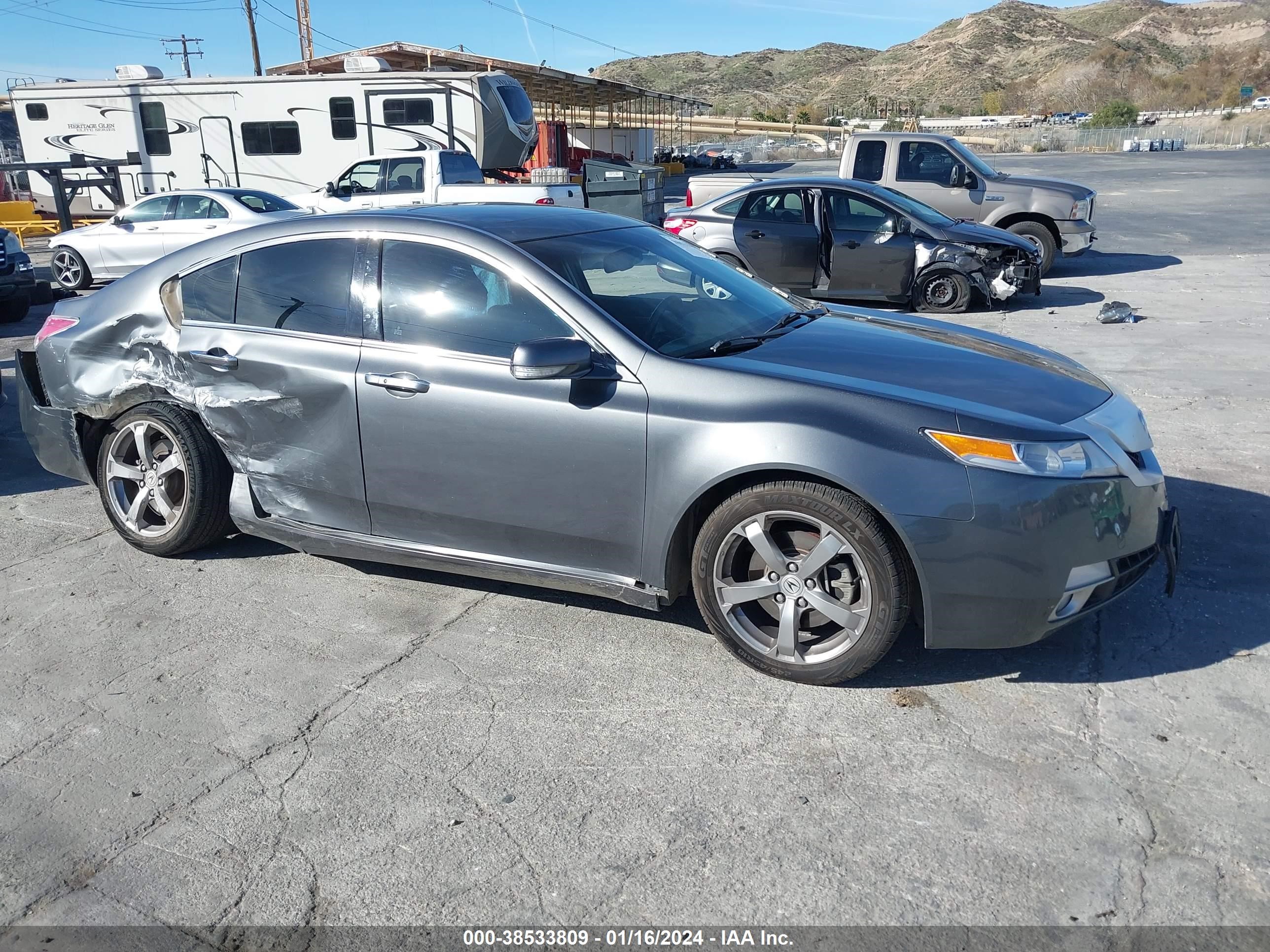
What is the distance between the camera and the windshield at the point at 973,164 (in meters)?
13.7

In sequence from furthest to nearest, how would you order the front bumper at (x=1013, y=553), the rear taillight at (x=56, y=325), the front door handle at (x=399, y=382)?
the rear taillight at (x=56, y=325) → the front door handle at (x=399, y=382) → the front bumper at (x=1013, y=553)

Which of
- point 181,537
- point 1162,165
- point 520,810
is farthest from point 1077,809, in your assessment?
point 1162,165

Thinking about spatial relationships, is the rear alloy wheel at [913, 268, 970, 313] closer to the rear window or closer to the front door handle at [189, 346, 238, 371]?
the front door handle at [189, 346, 238, 371]

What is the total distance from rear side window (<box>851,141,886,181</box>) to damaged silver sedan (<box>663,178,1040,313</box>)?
3.30 m

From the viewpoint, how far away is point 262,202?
14.8m

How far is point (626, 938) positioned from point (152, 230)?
48.7 feet

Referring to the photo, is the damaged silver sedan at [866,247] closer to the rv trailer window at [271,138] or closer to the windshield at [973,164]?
the windshield at [973,164]

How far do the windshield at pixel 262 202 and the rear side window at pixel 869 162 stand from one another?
27.3 feet

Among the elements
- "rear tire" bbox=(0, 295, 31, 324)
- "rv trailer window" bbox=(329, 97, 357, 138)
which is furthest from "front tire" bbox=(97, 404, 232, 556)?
"rv trailer window" bbox=(329, 97, 357, 138)

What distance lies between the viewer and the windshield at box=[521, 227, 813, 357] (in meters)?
4.01

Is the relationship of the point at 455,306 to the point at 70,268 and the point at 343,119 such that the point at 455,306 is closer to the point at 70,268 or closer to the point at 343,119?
the point at 70,268

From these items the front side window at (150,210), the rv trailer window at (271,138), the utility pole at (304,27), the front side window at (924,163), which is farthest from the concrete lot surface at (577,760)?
the utility pole at (304,27)

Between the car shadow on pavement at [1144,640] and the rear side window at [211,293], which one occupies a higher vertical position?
the rear side window at [211,293]

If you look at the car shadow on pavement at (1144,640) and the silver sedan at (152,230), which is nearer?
the car shadow on pavement at (1144,640)
